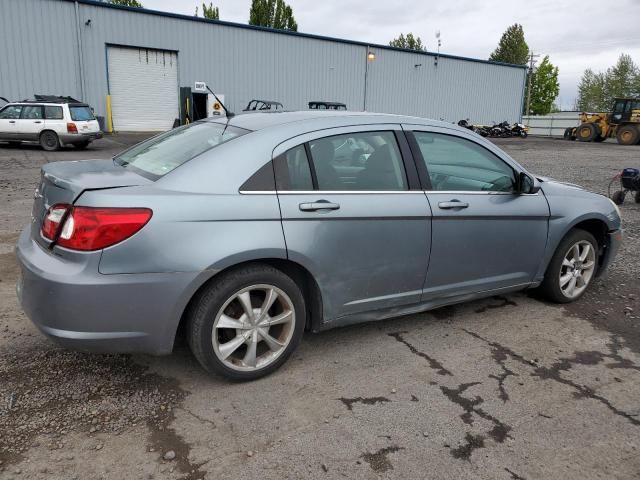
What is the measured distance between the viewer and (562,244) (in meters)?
4.31

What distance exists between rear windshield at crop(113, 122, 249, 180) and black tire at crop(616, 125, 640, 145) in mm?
33179

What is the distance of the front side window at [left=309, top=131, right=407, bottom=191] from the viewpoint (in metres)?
3.19

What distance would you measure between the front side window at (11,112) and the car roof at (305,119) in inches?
614

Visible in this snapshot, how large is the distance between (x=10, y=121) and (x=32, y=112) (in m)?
0.73

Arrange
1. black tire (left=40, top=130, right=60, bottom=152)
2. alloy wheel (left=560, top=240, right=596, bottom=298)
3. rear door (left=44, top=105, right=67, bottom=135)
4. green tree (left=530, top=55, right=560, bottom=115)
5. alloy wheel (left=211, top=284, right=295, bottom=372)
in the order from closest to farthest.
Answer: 1. alloy wheel (left=211, top=284, right=295, bottom=372)
2. alloy wheel (left=560, top=240, right=596, bottom=298)
3. rear door (left=44, top=105, right=67, bottom=135)
4. black tire (left=40, top=130, right=60, bottom=152)
5. green tree (left=530, top=55, right=560, bottom=115)

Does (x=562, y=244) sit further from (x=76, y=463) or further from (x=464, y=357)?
(x=76, y=463)

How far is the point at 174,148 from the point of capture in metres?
3.36

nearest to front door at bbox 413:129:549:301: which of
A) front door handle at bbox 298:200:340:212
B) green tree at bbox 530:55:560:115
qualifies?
front door handle at bbox 298:200:340:212

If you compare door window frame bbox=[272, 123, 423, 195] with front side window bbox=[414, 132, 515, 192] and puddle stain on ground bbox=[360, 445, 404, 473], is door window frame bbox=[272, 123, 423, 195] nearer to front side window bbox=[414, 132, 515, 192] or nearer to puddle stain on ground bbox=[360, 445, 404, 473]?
front side window bbox=[414, 132, 515, 192]

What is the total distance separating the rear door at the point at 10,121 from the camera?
16.3 metres

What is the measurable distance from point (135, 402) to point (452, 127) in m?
2.81

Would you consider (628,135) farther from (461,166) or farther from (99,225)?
(99,225)

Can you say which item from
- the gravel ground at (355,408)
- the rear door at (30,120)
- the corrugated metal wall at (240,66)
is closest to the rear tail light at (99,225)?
the gravel ground at (355,408)

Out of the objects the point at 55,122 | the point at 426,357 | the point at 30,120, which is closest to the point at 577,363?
the point at 426,357
